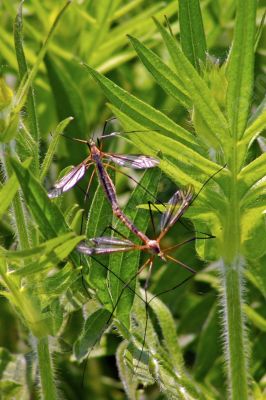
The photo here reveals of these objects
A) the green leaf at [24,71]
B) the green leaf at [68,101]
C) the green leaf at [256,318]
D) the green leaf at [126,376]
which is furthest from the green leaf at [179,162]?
the green leaf at [68,101]

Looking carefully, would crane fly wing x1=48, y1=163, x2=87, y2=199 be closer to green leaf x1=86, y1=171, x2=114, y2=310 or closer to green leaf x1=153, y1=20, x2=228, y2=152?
green leaf x1=86, y1=171, x2=114, y2=310

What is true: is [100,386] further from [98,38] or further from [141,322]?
[98,38]

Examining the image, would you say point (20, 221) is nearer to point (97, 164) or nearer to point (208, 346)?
point (97, 164)

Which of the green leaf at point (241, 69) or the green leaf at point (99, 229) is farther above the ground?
the green leaf at point (241, 69)

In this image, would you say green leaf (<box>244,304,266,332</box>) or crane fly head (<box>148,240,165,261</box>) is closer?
crane fly head (<box>148,240,165,261</box>)

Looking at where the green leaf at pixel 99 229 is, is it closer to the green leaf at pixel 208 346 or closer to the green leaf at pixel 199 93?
the green leaf at pixel 199 93

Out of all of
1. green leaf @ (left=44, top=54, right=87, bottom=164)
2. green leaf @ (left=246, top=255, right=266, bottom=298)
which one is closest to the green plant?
green leaf @ (left=246, top=255, right=266, bottom=298)
